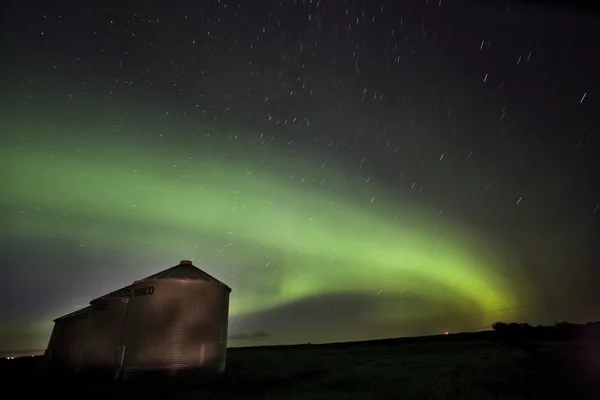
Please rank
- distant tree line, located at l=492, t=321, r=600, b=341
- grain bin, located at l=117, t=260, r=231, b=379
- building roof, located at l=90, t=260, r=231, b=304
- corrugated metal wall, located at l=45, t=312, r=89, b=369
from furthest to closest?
distant tree line, located at l=492, t=321, r=600, b=341 < corrugated metal wall, located at l=45, t=312, r=89, b=369 < building roof, located at l=90, t=260, r=231, b=304 < grain bin, located at l=117, t=260, r=231, b=379

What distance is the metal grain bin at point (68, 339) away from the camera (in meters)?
36.7

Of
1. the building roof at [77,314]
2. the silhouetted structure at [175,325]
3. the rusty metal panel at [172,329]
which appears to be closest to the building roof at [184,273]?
the silhouetted structure at [175,325]

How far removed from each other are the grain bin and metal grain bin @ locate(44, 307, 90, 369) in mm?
14956

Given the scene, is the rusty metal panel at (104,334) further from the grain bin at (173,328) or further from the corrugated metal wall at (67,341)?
the grain bin at (173,328)

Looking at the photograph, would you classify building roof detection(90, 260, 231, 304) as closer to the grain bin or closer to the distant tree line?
the grain bin

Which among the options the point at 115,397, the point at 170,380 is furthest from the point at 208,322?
the point at 115,397

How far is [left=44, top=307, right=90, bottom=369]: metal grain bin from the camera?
36.7 meters

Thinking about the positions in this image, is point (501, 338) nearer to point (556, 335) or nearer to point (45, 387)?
point (556, 335)

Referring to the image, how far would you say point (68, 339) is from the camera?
3834 centimetres

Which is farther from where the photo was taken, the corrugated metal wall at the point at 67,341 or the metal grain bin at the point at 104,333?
the corrugated metal wall at the point at 67,341

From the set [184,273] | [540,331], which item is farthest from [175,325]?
[540,331]

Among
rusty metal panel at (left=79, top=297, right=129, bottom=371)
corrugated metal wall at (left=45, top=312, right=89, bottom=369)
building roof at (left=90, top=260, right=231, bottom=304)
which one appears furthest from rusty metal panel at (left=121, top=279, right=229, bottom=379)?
corrugated metal wall at (left=45, top=312, right=89, bottom=369)

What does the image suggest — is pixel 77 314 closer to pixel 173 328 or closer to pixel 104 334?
pixel 104 334

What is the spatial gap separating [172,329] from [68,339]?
68.2 feet
